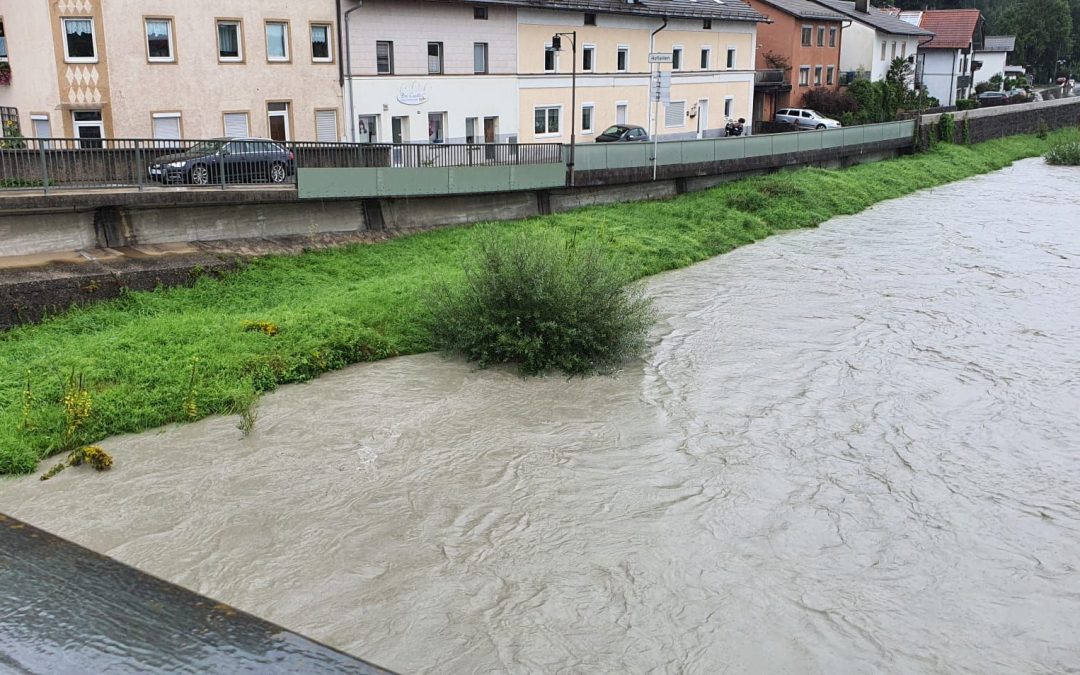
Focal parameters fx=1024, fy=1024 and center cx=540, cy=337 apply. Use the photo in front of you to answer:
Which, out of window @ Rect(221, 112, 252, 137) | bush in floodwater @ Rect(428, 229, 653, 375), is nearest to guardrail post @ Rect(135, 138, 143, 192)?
bush in floodwater @ Rect(428, 229, 653, 375)

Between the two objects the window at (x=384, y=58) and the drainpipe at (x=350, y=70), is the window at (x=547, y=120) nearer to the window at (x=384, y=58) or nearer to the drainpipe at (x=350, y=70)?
the window at (x=384, y=58)

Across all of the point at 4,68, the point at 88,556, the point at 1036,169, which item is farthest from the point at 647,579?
the point at 1036,169

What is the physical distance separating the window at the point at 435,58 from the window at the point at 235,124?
607 cm

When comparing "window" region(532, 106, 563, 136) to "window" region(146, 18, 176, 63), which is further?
"window" region(532, 106, 563, 136)

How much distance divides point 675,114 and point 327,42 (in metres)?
17.7

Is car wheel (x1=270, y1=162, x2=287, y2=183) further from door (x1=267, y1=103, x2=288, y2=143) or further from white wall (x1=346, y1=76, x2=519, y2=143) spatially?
white wall (x1=346, y1=76, x2=519, y2=143)

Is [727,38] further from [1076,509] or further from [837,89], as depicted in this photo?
[1076,509]

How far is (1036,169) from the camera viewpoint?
152 ft

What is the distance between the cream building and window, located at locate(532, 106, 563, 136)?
0.14 feet

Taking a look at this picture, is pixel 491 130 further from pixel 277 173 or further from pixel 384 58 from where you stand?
pixel 277 173

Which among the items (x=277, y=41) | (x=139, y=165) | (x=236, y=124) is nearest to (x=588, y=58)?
(x=277, y=41)

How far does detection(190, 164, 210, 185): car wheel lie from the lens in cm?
1938

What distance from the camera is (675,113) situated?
42.0 metres

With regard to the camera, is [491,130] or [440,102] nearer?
[440,102]
